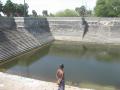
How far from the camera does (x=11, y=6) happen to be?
1986 inches

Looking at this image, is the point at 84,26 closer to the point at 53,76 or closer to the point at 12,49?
the point at 12,49

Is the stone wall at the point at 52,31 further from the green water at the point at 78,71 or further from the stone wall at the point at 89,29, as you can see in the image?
the green water at the point at 78,71

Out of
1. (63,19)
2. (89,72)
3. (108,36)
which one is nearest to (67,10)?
(63,19)

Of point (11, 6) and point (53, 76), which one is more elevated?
point (11, 6)

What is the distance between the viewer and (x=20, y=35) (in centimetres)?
2930

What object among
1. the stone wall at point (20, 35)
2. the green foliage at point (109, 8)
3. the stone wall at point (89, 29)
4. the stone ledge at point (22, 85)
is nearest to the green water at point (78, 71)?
the stone wall at point (20, 35)

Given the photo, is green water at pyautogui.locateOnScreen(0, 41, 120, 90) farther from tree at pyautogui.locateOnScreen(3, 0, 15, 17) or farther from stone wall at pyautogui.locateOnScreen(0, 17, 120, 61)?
tree at pyautogui.locateOnScreen(3, 0, 15, 17)

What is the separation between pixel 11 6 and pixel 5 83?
41651 millimetres

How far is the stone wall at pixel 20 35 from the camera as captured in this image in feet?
76.4

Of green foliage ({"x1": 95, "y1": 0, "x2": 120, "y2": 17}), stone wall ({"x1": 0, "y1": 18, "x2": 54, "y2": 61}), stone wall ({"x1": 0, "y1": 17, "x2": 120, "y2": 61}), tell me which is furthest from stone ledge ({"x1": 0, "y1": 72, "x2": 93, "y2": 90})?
green foliage ({"x1": 95, "y1": 0, "x2": 120, "y2": 17})

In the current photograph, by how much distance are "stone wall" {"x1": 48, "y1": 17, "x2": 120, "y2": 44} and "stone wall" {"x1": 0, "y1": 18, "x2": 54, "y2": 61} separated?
241 centimetres

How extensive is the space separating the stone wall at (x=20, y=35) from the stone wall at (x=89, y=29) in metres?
2.41

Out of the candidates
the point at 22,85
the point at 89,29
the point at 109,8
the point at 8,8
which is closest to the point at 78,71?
the point at 22,85

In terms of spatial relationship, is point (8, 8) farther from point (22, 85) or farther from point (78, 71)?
point (22, 85)
